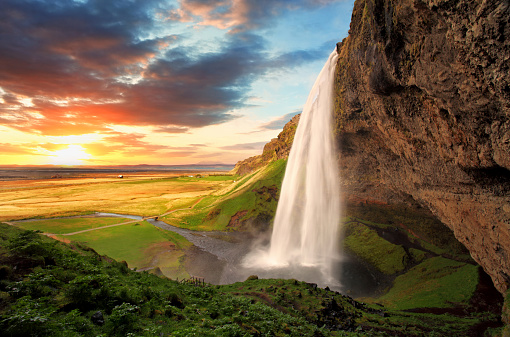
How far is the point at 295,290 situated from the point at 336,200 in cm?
2120

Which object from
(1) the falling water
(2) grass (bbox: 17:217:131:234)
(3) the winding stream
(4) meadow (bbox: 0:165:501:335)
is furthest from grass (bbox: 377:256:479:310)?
(2) grass (bbox: 17:217:131:234)

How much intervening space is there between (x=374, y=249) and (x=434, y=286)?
8266 millimetres

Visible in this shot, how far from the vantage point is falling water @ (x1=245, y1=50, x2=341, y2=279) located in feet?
95.9

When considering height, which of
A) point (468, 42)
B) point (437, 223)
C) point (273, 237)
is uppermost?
point (468, 42)

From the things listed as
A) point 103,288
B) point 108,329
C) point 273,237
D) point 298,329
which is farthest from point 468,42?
point 273,237

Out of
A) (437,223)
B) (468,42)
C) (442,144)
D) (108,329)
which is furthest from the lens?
(437,223)

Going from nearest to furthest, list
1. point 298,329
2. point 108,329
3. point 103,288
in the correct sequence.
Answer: point 108,329 → point 103,288 → point 298,329

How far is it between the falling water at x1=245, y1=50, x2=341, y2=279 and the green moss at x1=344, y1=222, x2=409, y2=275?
2082 millimetres

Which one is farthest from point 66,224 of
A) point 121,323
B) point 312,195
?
point 121,323

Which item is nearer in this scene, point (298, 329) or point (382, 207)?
point (298, 329)

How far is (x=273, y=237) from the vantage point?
33156mm

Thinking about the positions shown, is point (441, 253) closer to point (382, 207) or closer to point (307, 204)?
point (382, 207)

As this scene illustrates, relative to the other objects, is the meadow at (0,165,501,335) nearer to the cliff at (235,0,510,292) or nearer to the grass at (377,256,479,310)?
the grass at (377,256,479,310)

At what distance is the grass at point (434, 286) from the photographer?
1670 centimetres
